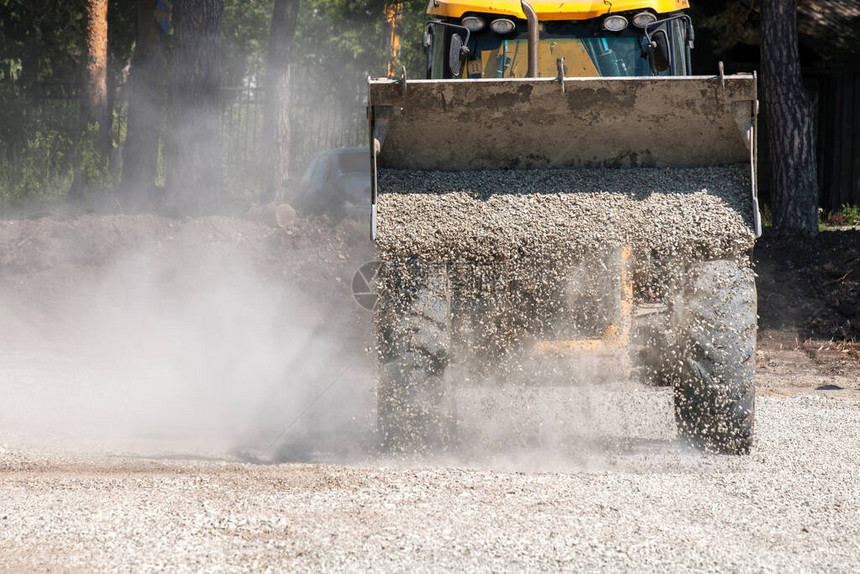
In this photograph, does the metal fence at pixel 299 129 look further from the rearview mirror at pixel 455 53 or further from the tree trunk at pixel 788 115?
the rearview mirror at pixel 455 53

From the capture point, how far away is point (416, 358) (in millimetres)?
5500

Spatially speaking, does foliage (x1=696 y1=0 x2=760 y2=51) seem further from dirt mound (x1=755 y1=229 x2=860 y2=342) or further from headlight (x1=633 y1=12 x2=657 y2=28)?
headlight (x1=633 y1=12 x2=657 y2=28)

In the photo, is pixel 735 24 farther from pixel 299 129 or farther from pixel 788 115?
pixel 299 129

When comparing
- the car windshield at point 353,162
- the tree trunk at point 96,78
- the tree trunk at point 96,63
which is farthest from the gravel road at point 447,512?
the tree trunk at point 96,63

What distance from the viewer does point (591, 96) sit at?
5.79m

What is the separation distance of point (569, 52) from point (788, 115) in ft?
21.4

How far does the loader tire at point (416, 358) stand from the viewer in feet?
18.1

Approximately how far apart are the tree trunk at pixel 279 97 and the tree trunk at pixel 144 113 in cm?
189

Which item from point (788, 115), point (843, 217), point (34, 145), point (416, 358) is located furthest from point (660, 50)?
point (34, 145)

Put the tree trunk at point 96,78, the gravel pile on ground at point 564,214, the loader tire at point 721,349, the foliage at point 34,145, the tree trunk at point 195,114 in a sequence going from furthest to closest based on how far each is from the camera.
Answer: the tree trunk at point 96,78
the foliage at point 34,145
the tree trunk at point 195,114
the gravel pile on ground at point 564,214
the loader tire at point 721,349

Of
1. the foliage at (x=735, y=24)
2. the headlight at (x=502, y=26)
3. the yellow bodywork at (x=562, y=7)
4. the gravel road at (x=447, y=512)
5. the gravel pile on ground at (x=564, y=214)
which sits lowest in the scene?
the gravel road at (x=447, y=512)

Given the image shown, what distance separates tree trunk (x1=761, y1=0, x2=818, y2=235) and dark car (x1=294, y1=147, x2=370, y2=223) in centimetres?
509

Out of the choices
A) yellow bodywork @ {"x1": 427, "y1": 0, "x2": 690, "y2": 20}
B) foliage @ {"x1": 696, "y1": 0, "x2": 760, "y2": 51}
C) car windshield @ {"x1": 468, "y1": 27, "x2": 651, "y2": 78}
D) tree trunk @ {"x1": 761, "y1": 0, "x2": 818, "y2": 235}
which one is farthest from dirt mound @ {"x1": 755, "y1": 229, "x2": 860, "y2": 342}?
yellow bodywork @ {"x1": 427, "y1": 0, "x2": 690, "y2": 20}

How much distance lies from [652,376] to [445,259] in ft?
4.42
